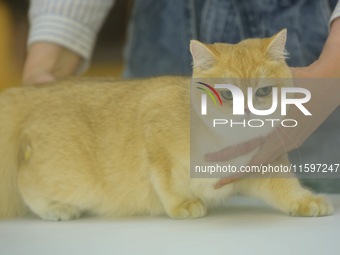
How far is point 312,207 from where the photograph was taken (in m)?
0.91

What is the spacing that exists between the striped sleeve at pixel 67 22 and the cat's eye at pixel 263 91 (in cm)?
53

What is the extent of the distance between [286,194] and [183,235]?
180 millimetres

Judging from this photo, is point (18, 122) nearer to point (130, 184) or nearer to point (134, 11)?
point (130, 184)

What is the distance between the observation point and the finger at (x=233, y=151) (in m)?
0.89

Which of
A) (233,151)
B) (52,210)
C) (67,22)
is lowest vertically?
(52,210)

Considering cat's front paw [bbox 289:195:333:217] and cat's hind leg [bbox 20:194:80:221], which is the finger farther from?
cat's hind leg [bbox 20:194:80:221]

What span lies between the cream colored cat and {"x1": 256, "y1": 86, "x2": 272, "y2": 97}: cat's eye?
76 mm

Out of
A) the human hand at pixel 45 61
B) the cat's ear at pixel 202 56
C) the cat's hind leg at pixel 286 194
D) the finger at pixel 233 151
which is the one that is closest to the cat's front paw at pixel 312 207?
the cat's hind leg at pixel 286 194

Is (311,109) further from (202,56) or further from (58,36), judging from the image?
(58,36)

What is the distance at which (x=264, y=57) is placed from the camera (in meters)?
0.88

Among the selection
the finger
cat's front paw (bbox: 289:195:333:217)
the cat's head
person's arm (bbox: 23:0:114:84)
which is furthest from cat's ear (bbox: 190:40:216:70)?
person's arm (bbox: 23:0:114:84)

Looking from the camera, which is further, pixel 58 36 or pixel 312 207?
pixel 58 36

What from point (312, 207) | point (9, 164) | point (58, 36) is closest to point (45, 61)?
point (58, 36)

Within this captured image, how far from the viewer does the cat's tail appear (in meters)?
1.03
